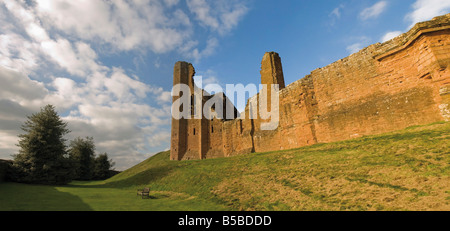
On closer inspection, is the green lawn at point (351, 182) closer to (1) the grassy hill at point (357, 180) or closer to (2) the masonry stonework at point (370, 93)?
(1) the grassy hill at point (357, 180)

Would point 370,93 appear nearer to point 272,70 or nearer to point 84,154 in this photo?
point 272,70

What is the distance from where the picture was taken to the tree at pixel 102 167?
121 ft

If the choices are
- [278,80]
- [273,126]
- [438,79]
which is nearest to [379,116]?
[438,79]

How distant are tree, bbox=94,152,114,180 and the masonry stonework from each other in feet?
110

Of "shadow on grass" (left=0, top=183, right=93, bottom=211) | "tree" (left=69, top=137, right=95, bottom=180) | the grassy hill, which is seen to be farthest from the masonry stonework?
"tree" (left=69, top=137, right=95, bottom=180)

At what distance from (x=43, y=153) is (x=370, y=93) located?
28137 millimetres

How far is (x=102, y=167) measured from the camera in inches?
1489

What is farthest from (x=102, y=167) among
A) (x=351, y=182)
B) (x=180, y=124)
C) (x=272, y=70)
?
(x=351, y=182)

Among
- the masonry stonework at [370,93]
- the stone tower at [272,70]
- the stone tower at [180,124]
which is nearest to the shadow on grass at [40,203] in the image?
the masonry stonework at [370,93]
